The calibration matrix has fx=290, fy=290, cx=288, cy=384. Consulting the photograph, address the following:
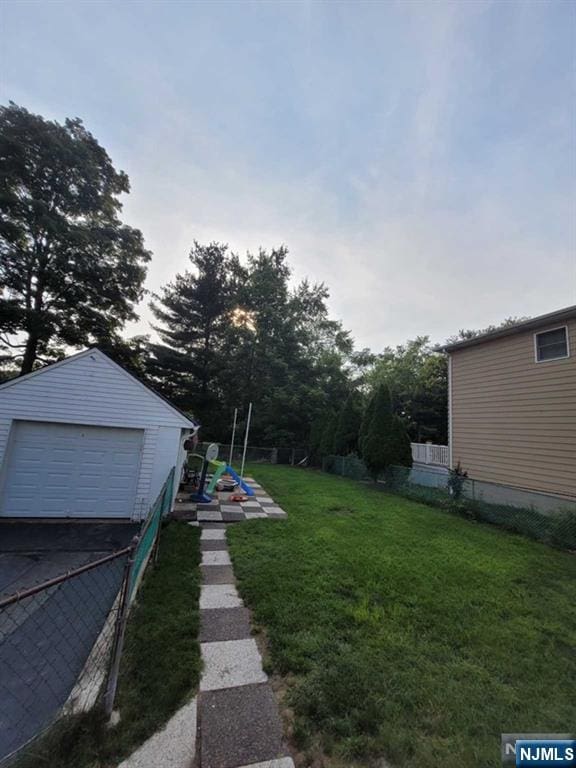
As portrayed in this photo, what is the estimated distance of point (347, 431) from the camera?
14.5 metres

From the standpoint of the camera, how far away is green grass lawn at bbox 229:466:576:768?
179cm

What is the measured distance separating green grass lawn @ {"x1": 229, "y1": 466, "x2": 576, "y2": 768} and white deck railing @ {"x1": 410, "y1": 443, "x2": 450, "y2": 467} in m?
7.75

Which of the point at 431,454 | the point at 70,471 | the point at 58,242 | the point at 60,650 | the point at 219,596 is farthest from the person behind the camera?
the point at 431,454

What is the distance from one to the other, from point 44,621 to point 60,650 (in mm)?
650

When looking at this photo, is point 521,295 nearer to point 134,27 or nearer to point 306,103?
point 306,103

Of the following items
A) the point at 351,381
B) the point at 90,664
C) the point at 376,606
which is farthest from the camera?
the point at 351,381

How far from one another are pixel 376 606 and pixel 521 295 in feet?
39.4

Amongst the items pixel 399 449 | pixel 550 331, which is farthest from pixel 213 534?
pixel 550 331

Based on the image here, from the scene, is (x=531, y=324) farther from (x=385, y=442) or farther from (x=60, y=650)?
(x=60, y=650)

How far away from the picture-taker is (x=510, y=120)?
6.75 m

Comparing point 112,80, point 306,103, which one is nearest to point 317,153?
point 306,103

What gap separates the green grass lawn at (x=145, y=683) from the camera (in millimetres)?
1572

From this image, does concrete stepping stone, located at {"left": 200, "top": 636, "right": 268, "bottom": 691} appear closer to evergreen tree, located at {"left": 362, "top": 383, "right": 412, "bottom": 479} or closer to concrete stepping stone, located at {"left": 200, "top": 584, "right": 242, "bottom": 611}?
concrete stepping stone, located at {"left": 200, "top": 584, "right": 242, "bottom": 611}
